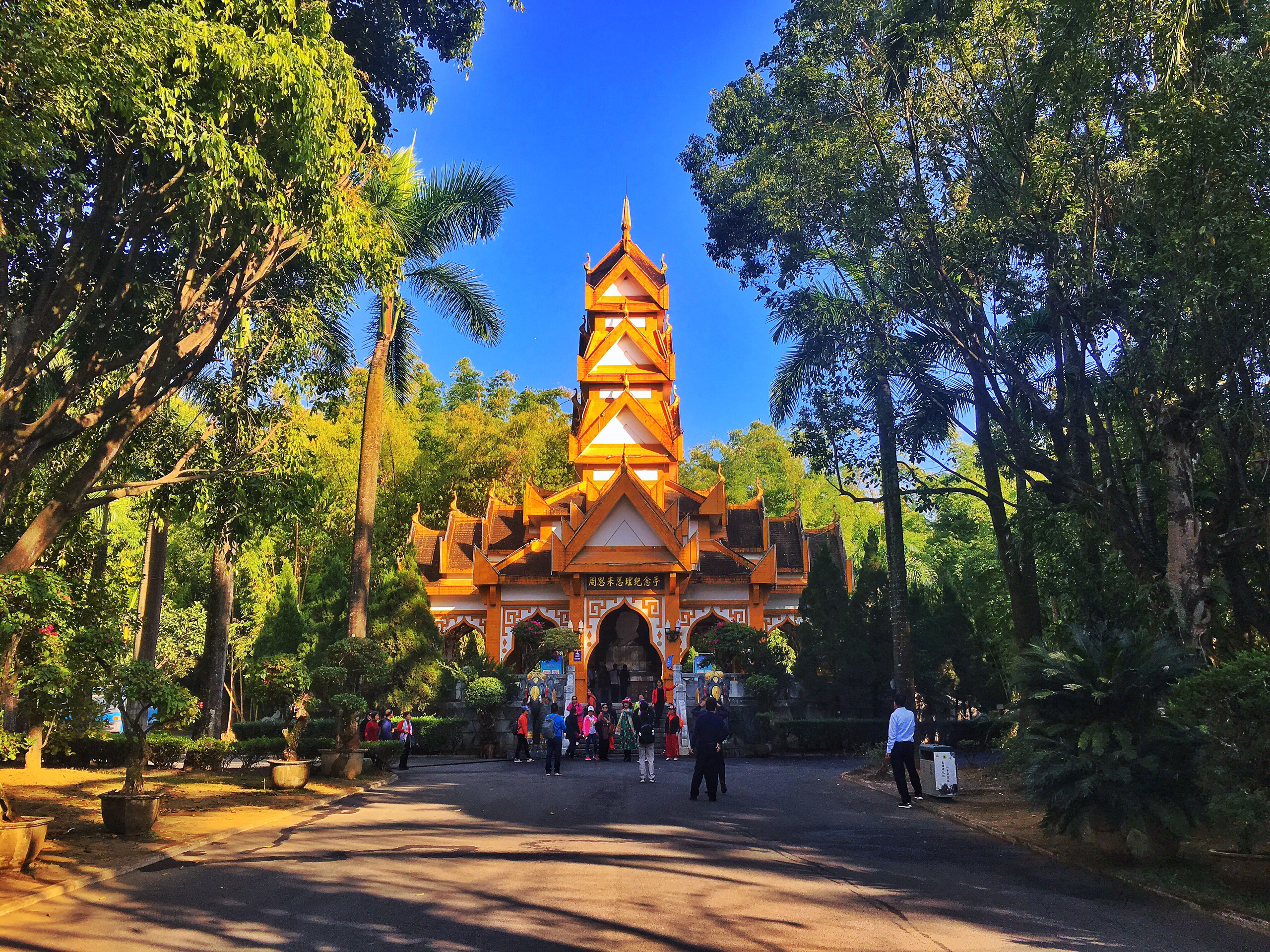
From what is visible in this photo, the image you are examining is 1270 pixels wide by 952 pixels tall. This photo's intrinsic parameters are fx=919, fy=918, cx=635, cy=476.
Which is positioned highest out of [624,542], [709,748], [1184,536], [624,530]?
[624,530]

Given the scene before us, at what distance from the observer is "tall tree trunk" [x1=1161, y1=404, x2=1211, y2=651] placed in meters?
9.99

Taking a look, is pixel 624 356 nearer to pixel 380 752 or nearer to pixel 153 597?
pixel 380 752

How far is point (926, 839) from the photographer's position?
1006 centimetres

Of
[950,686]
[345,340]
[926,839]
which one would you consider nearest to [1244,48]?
[926,839]

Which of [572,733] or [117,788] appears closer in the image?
[117,788]

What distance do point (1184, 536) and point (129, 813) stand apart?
39.5ft

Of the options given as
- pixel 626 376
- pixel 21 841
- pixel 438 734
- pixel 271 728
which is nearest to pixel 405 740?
pixel 438 734

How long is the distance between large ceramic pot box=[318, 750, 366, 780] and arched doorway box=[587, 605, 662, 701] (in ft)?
48.3

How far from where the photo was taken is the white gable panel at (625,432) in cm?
3488

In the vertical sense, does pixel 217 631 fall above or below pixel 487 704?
above

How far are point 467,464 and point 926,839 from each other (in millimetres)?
36584

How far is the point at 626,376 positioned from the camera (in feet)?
118

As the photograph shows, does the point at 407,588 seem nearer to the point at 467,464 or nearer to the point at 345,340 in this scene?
the point at 345,340

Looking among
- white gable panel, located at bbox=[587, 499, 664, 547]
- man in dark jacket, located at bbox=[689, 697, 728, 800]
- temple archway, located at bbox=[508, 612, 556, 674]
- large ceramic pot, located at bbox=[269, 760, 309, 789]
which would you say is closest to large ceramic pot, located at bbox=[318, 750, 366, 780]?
large ceramic pot, located at bbox=[269, 760, 309, 789]
